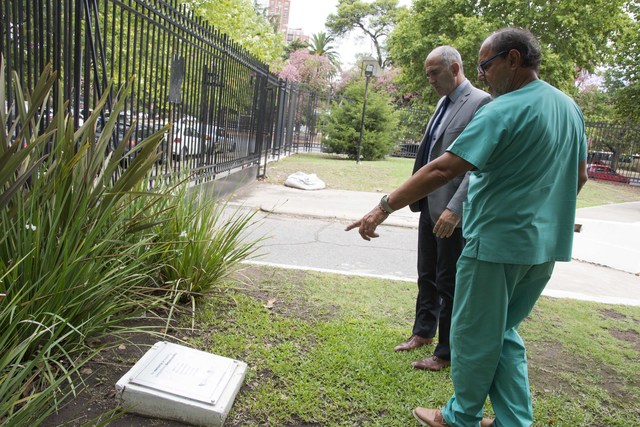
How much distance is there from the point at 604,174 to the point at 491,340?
2162 cm

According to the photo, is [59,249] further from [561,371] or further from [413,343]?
[561,371]

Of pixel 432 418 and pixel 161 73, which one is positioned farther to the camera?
pixel 161 73

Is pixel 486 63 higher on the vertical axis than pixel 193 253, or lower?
higher

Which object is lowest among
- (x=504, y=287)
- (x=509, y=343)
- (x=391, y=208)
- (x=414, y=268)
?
(x=414, y=268)

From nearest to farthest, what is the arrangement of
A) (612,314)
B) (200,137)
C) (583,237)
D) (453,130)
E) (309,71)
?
(453,130) → (612,314) → (583,237) → (200,137) → (309,71)

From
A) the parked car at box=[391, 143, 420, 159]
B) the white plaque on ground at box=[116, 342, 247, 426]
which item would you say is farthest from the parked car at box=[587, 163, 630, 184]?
the white plaque on ground at box=[116, 342, 247, 426]

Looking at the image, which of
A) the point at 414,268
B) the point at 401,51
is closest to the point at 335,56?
the point at 401,51

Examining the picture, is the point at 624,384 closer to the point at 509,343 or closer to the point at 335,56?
the point at 509,343

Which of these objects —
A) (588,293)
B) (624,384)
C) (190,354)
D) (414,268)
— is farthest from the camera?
(414,268)

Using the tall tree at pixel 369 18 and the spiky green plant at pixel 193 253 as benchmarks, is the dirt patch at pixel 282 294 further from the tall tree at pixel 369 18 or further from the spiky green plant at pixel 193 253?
the tall tree at pixel 369 18

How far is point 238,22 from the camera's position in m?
18.6

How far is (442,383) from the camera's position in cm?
312

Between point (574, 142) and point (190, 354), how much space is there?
2261mm

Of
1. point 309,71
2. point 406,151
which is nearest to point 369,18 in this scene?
point 309,71
